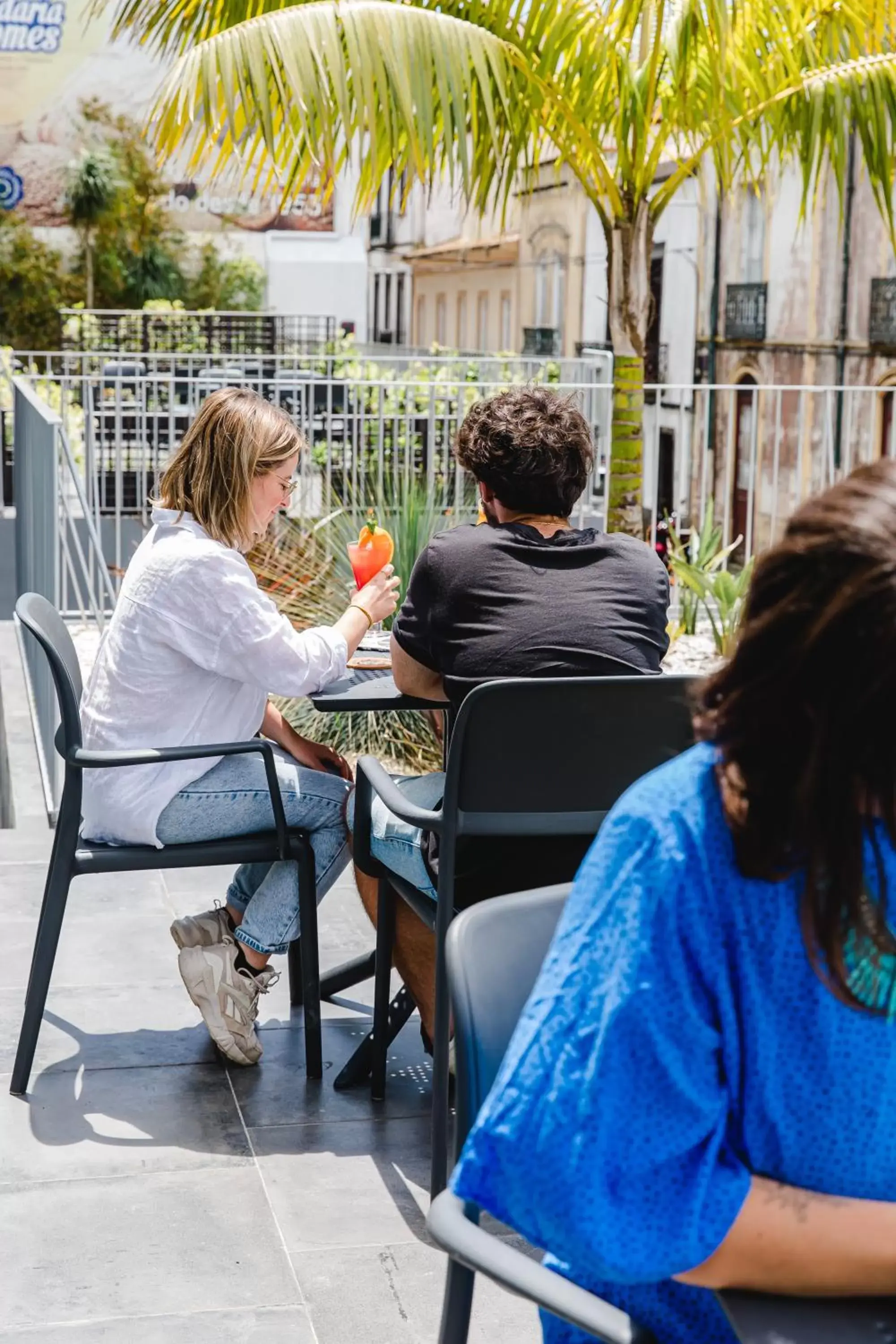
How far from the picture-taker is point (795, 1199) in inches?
45.8

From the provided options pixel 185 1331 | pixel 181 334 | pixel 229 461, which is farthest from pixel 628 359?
pixel 181 334

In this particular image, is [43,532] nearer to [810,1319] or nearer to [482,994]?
[482,994]

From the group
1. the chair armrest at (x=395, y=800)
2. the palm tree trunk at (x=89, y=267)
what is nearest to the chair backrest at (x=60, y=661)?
the chair armrest at (x=395, y=800)

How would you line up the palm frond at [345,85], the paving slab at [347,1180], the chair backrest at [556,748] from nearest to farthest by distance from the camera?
1. the chair backrest at [556,748]
2. the paving slab at [347,1180]
3. the palm frond at [345,85]

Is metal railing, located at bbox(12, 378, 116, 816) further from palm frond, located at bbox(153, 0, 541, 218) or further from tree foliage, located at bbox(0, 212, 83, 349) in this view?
tree foliage, located at bbox(0, 212, 83, 349)

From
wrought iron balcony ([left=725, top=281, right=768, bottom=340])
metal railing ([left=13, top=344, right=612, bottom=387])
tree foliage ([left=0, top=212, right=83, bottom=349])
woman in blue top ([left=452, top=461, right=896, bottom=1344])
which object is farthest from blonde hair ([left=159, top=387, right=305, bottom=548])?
tree foliage ([left=0, top=212, right=83, bottom=349])

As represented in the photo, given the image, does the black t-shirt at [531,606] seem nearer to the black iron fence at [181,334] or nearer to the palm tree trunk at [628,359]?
the palm tree trunk at [628,359]

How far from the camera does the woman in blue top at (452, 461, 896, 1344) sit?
3.69 feet

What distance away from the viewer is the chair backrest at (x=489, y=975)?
150 cm

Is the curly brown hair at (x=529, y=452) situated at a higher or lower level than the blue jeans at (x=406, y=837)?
higher

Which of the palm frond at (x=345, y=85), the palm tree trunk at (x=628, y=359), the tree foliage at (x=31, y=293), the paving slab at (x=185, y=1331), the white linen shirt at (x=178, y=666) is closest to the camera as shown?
the paving slab at (x=185, y=1331)

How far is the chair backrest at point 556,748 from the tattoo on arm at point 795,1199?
55.0 inches

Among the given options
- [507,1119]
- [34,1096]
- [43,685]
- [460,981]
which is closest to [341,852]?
[34,1096]

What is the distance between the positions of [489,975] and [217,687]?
1762mm
